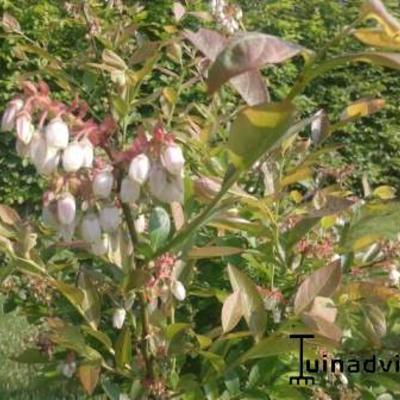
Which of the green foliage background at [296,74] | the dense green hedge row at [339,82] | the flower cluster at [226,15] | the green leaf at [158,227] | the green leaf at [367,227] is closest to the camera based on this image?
the green leaf at [158,227]

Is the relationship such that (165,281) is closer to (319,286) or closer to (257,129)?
(319,286)

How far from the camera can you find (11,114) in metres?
1.27

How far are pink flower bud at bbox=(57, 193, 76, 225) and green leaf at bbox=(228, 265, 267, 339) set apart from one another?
1.23ft

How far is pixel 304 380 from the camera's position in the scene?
6.00 feet

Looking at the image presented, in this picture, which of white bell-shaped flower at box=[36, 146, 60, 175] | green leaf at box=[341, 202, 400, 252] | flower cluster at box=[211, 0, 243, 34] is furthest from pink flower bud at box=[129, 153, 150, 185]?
flower cluster at box=[211, 0, 243, 34]

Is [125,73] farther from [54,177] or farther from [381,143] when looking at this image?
[381,143]

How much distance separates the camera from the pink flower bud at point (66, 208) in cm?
127

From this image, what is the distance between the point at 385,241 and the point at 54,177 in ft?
2.98

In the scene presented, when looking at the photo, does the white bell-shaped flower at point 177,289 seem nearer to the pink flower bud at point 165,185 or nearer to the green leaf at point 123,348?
the green leaf at point 123,348

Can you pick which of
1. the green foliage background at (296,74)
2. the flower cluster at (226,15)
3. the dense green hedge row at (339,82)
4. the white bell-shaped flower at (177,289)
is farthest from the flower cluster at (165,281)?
the dense green hedge row at (339,82)

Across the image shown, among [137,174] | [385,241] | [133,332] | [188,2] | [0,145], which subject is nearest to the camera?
[137,174]

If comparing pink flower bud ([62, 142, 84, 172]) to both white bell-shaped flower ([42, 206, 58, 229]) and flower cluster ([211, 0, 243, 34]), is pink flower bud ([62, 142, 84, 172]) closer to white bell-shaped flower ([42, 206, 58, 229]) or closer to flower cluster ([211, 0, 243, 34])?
white bell-shaped flower ([42, 206, 58, 229])

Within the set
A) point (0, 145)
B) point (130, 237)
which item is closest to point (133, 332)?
point (130, 237)

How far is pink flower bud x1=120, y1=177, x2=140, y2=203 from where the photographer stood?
4.16ft
